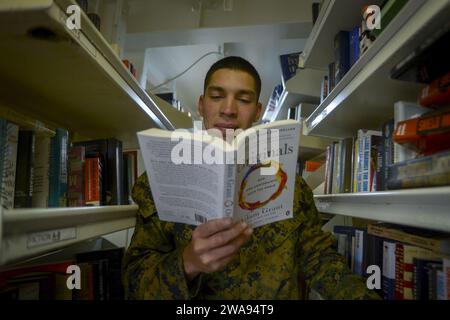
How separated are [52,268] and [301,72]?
1.54 m

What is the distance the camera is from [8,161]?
23.9 inches

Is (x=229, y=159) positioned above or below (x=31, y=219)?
above

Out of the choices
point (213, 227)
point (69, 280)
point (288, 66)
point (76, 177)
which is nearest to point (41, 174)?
point (76, 177)

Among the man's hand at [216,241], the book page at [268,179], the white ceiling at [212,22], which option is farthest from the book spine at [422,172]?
the white ceiling at [212,22]

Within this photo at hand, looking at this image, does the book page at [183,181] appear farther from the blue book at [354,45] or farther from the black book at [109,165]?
the blue book at [354,45]

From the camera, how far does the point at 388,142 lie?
78 cm

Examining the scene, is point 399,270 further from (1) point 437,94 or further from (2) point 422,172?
(1) point 437,94

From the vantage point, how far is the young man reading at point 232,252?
1.95ft

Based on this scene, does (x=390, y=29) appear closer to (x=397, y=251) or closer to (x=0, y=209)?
(x=397, y=251)

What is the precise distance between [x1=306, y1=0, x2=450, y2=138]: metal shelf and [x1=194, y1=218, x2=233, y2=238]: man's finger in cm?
50

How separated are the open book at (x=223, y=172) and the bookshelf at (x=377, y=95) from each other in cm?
23

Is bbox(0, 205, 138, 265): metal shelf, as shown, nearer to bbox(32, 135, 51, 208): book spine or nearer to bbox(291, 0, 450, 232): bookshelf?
bbox(32, 135, 51, 208): book spine

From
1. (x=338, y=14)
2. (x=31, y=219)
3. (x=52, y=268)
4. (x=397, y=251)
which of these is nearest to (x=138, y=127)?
(x=52, y=268)

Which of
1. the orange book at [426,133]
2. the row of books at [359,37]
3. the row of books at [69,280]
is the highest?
the row of books at [359,37]
